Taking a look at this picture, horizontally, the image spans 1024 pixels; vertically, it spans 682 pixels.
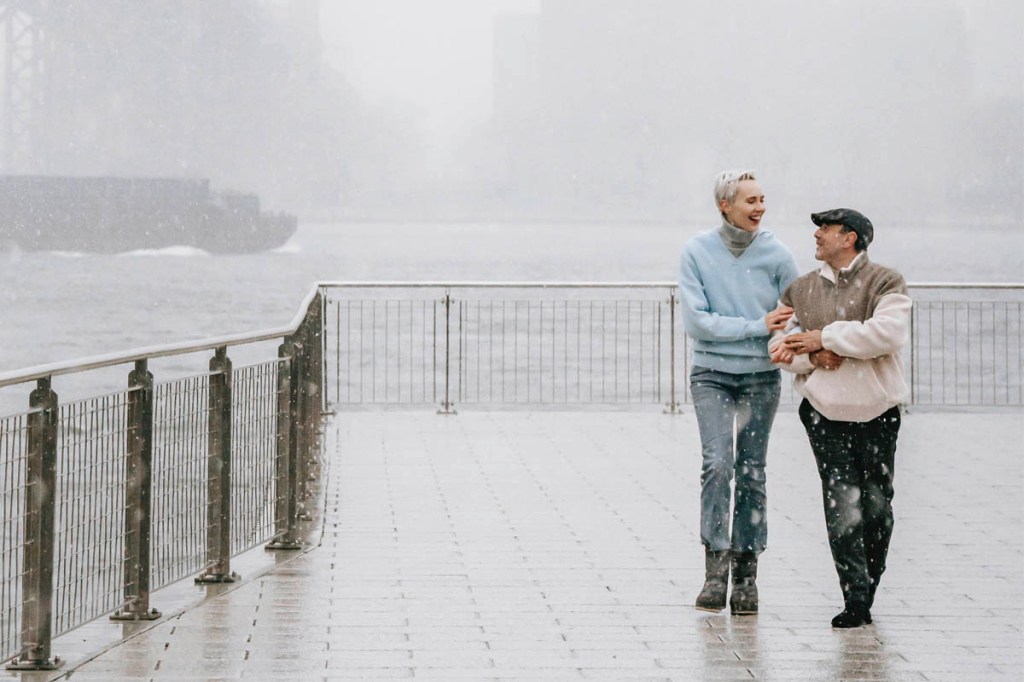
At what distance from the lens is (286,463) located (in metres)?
7.65

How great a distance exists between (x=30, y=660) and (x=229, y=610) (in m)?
1.13

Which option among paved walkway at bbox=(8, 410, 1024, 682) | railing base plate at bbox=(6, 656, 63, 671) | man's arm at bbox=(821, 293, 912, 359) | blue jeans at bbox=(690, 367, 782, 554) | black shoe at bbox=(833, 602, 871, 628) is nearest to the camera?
railing base plate at bbox=(6, 656, 63, 671)

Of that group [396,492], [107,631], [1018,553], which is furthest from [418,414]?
[107,631]

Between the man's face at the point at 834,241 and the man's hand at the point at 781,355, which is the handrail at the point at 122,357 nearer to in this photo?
the man's hand at the point at 781,355

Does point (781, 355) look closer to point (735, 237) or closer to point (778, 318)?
point (778, 318)

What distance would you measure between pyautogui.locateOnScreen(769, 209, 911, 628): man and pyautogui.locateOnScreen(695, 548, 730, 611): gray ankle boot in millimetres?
483

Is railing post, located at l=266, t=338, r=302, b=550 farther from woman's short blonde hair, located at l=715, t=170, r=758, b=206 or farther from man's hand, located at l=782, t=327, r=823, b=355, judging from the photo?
man's hand, located at l=782, t=327, r=823, b=355

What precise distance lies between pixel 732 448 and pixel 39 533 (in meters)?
2.59

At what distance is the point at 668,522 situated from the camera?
8.27m

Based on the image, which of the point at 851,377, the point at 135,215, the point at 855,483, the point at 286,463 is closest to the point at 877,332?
the point at 851,377

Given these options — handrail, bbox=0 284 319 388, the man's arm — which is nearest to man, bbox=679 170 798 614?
the man's arm

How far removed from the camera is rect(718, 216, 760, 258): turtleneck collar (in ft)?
19.1

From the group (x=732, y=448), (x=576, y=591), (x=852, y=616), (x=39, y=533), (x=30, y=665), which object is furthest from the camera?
(x=576, y=591)

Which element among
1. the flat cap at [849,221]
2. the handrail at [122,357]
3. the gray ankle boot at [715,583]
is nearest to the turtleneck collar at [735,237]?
the flat cap at [849,221]
